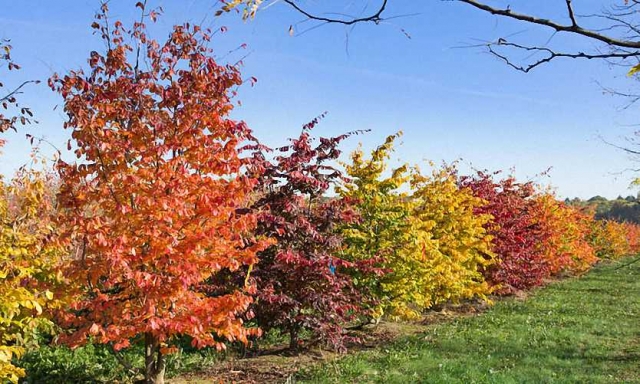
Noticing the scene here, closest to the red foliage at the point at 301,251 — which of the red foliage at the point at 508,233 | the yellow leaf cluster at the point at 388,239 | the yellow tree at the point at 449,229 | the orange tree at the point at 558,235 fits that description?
the yellow leaf cluster at the point at 388,239

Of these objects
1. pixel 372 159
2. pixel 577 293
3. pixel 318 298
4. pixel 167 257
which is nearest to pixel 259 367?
pixel 318 298

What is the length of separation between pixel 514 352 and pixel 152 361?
640 cm

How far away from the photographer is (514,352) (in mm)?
9203

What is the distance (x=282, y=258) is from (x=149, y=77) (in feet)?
12.0

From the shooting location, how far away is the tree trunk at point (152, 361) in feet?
22.4

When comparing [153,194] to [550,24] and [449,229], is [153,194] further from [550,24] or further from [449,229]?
[449,229]

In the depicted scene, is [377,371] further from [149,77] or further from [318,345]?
[149,77]

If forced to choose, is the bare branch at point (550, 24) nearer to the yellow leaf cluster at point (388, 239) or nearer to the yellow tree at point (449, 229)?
the yellow leaf cluster at point (388, 239)

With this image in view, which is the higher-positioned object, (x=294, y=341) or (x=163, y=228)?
(x=163, y=228)

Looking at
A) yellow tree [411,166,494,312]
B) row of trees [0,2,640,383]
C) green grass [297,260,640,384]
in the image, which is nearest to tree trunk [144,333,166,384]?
row of trees [0,2,640,383]

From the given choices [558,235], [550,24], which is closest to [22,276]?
[550,24]

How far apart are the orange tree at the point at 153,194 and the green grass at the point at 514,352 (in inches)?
103

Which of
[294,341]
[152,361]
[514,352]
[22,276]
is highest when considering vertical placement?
[22,276]

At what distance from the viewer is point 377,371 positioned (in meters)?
7.82
